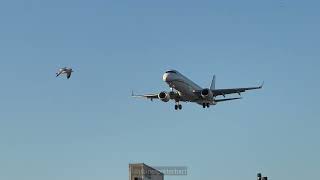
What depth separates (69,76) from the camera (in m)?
189

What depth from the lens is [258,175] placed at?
186m

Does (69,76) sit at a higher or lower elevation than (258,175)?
higher

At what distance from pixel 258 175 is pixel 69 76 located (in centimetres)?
4672
